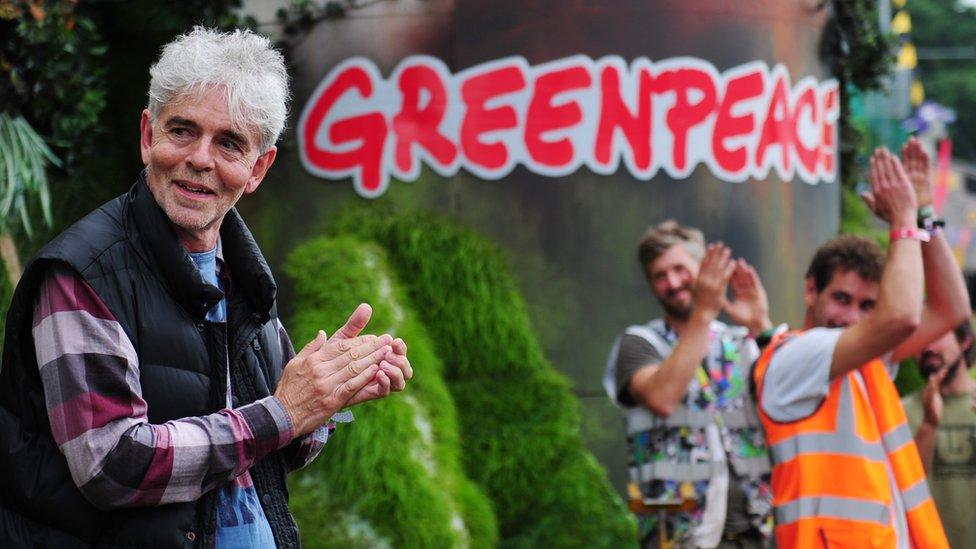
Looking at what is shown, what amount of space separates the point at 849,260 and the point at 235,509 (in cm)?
248

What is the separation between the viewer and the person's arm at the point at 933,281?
4113 mm

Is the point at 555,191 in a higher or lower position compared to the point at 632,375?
higher

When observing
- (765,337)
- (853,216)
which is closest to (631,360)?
(765,337)

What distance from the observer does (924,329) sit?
4.39 metres

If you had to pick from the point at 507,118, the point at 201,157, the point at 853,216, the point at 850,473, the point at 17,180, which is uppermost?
the point at 507,118

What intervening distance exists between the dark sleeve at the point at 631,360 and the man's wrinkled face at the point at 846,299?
778 millimetres

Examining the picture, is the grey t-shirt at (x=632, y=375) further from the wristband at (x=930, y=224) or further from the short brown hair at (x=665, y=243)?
the wristband at (x=930, y=224)

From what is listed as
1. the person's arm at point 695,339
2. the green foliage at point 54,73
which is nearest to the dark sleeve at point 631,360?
the person's arm at point 695,339

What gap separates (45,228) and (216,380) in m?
4.78

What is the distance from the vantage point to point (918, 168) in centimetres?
411

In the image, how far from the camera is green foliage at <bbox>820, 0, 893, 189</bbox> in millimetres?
8453

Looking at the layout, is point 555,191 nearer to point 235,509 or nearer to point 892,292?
point 892,292

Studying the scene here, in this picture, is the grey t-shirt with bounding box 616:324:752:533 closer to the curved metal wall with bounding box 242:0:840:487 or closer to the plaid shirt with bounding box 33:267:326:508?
the curved metal wall with bounding box 242:0:840:487

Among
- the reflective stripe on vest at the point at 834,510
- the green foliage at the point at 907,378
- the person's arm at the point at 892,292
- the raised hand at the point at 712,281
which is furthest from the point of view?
the green foliage at the point at 907,378
